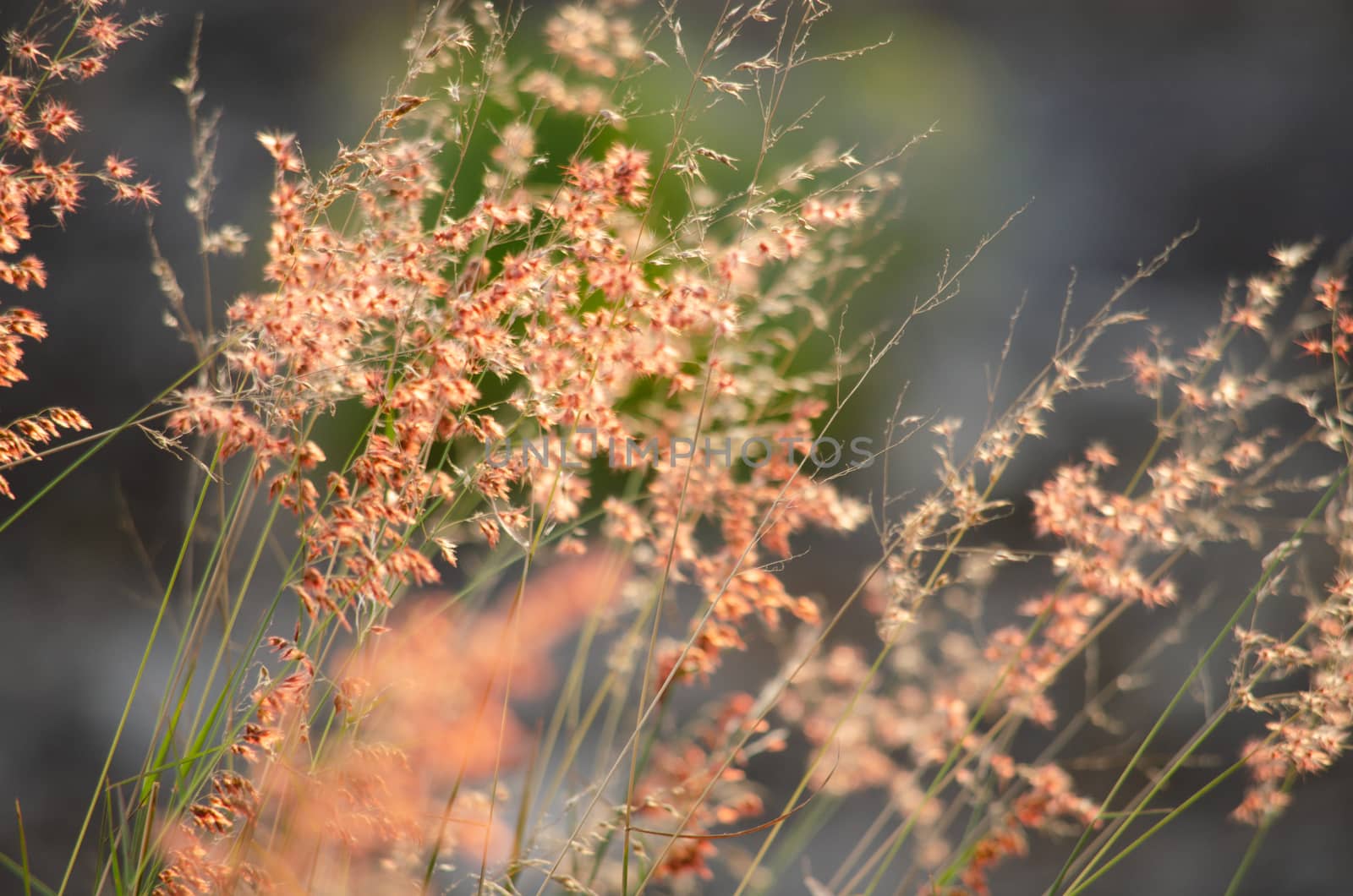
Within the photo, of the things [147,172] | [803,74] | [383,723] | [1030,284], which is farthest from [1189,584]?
[147,172]

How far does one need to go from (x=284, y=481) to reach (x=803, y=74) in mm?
3521

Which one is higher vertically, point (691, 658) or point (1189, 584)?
point (691, 658)

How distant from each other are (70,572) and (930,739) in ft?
8.62

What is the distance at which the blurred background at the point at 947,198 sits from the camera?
2.99 meters

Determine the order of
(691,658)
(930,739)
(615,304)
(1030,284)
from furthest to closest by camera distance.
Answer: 1. (1030,284)
2. (930,739)
3. (691,658)
4. (615,304)

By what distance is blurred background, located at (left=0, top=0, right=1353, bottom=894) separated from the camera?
9.81 ft

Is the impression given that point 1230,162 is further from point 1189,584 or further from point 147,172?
point 147,172

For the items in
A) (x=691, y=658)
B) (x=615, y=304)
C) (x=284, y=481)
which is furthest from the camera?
(x=691, y=658)

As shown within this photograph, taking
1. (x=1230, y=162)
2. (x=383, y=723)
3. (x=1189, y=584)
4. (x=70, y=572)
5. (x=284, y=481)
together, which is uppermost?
(x=1230, y=162)

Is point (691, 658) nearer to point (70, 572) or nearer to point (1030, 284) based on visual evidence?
point (70, 572)

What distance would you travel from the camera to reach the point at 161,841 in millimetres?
991

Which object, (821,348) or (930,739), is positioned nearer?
(930,739)

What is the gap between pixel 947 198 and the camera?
399 cm

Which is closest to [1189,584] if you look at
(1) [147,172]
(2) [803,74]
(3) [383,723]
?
(2) [803,74]
